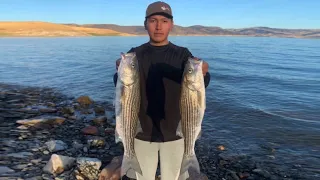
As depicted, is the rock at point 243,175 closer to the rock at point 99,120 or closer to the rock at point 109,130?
the rock at point 109,130

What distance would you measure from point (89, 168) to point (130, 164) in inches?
133

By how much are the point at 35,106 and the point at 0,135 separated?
539 cm

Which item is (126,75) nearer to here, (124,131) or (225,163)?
(124,131)

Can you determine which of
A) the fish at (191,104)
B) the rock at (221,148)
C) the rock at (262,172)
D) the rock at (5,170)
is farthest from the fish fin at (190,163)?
the rock at (221,148)

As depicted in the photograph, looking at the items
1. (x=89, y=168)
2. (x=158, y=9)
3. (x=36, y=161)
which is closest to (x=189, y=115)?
(x=158, y=9)

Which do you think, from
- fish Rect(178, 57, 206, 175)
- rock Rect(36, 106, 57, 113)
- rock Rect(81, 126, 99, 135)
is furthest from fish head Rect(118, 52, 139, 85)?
rock Rect(36, 106, 57, 113)

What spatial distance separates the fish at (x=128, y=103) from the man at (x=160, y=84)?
0.86ft

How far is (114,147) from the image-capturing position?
11000 mm

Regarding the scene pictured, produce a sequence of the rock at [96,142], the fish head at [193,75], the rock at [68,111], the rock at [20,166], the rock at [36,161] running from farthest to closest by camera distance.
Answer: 1. the rock at [68,111]
2. the rock at [96,142]
3. the rock at [36,161]
4. the rock at [20,166]
5. the fish head at [193,75]

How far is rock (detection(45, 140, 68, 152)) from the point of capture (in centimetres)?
1010

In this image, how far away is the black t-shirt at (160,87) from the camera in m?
5.01

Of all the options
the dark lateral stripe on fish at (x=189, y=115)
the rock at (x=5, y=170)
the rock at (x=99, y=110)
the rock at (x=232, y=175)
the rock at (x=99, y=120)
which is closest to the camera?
the dark lateral stripe on fish at (x=189, y=115)

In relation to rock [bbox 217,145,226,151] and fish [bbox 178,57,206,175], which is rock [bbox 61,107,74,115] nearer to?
rock [bbox 217,145,226,151]

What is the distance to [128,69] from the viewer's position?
4.34 m
